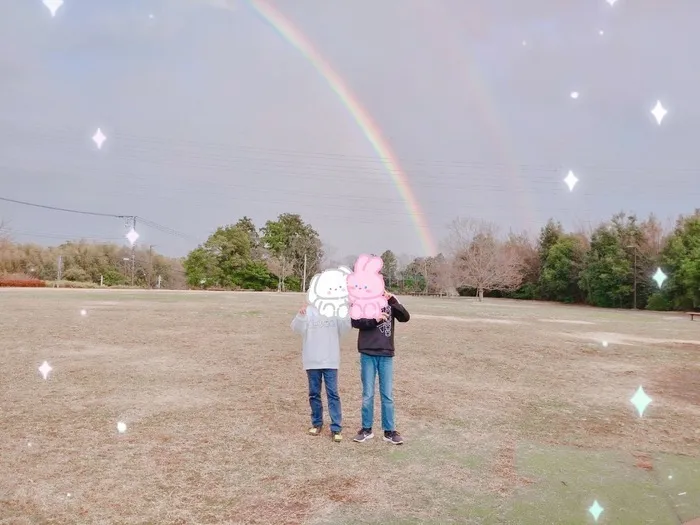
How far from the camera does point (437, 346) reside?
13.2m

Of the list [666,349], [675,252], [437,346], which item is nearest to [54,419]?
[437,346]

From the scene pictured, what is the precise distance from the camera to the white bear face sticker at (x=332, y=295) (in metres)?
5.16

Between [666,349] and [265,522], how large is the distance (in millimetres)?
14017

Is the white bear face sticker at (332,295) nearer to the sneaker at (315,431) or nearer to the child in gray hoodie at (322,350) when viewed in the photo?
the child in gray hoodie at (322,350)

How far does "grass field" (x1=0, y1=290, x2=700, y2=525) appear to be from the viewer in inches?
146

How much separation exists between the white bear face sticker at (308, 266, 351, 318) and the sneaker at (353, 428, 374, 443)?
120 centimetres

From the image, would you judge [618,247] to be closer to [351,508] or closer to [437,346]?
[437,346]

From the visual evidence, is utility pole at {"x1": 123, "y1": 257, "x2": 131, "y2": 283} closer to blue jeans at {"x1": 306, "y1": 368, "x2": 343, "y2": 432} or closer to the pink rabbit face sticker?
→ blue jeans at {"x1": 306, "y1": 368, "x2": 343, "y2": 432}
